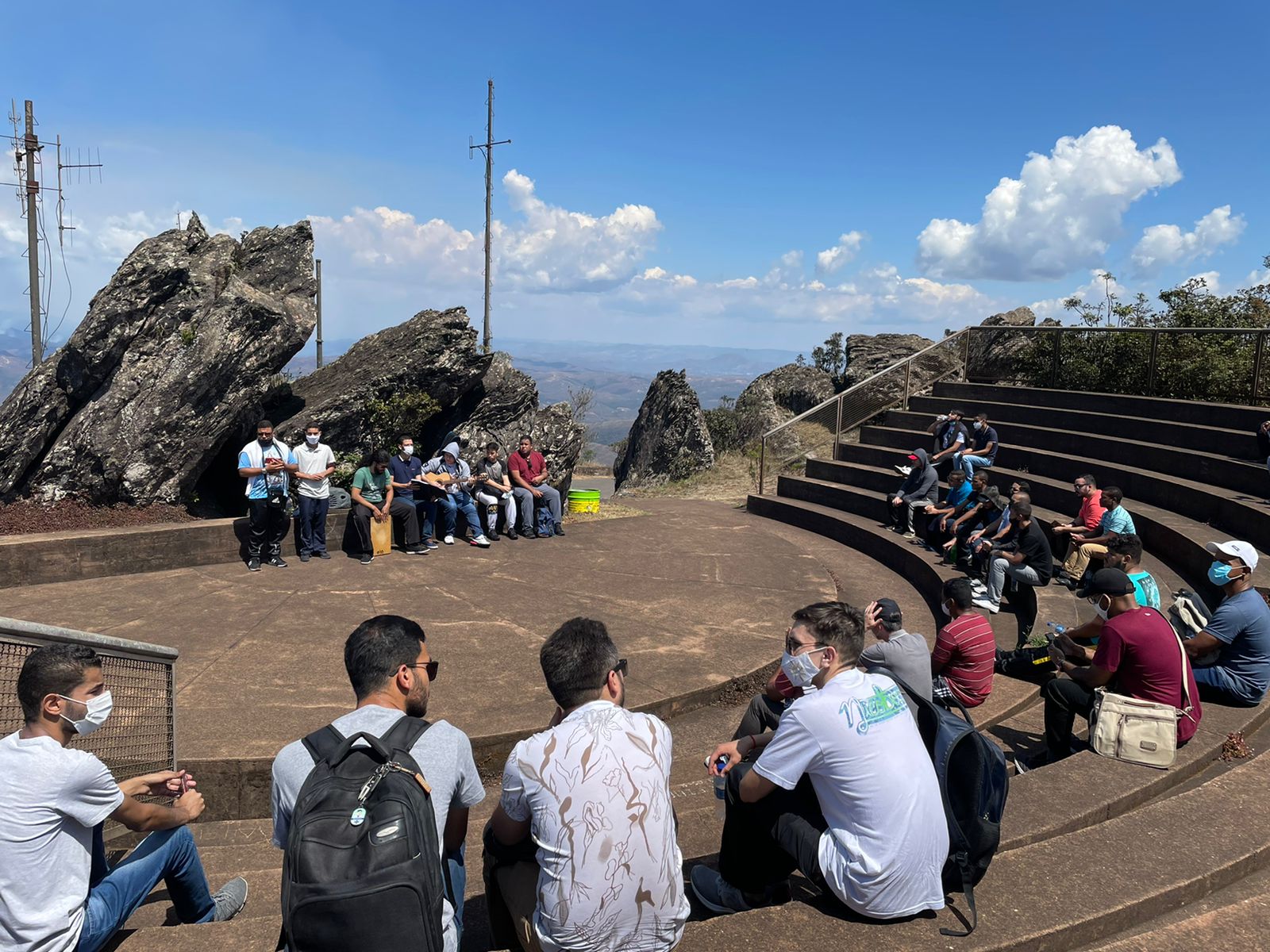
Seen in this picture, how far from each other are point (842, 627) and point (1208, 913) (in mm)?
1560

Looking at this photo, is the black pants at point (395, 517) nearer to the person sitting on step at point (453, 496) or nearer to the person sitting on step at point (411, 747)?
the person sitting on step at point (453, 496)

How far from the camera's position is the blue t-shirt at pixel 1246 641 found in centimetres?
468

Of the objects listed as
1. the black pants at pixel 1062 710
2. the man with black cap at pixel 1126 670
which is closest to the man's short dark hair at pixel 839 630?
the man with black cap at pixel 1126 670

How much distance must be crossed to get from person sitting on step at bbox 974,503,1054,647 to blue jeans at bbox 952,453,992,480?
12.3 feet

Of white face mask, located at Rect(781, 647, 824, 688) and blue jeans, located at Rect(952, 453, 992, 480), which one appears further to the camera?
blue jeans, located at Rect(952, 453, 992, 480)

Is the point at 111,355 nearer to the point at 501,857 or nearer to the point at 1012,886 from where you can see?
the point at 501,857

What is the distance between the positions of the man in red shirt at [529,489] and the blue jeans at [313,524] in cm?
251

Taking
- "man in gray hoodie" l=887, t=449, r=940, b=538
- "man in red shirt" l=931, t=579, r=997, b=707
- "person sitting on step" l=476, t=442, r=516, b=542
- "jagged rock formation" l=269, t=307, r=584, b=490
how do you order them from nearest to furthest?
1. "man in red shirt" l=931, t=579, r=997, b=707
2. "person sitting on step" l=476, t=442, r=516, b=542
3. "man in gray hoodie" l=887, t=449, r=940, b=538
4. "jagged rock formation" l=269, t=307, r=584, b=490

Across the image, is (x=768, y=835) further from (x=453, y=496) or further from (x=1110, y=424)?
(x=1110, y=424)

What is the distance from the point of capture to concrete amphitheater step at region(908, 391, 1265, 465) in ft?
33.5

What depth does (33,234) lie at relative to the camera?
57.5ft

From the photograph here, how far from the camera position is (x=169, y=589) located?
26.7 ft

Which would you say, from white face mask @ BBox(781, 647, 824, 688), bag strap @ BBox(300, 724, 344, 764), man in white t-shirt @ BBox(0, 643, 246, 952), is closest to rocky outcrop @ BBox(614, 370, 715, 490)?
white face mask @ BBox(781, 647, 824, 688)

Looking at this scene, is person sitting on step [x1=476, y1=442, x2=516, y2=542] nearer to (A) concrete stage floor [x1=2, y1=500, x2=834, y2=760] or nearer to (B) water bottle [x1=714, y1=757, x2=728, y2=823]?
(A) concrete stage floor [x1=2, y1=500, x2=834, y2=760]
